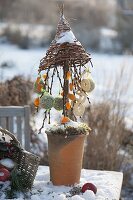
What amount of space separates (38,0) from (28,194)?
57.8 ft

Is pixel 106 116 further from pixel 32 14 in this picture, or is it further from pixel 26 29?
pixel 32 14

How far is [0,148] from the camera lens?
3.44 m

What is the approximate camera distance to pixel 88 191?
10.9ft

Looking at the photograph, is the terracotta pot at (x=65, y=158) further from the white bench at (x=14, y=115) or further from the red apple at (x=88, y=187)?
the white bench at (x=14, y=115)

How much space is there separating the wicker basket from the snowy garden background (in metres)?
1.93

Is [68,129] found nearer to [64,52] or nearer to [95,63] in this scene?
[64,52]

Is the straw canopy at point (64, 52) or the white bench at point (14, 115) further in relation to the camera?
the white bench at point (14, 115)

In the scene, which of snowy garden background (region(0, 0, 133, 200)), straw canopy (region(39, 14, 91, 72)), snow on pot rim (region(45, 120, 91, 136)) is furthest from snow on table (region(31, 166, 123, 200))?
snowy garden background (region(0, 0, 133, 200))

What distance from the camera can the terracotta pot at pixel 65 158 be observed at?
11.2 ft

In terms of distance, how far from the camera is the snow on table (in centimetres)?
329

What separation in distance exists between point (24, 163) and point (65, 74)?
0.68 meters

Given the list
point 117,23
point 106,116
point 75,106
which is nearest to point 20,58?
point 117,23

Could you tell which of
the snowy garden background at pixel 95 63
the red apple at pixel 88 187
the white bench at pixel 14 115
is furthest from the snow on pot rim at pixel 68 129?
the snowy garden background at pixel 95 63

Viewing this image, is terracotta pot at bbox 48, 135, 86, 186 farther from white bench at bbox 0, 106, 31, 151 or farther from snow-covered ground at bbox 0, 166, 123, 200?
white bench at bbox 0, 106, 31, 151
